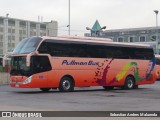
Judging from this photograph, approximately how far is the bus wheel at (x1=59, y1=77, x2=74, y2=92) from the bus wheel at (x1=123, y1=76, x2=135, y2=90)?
4955mm

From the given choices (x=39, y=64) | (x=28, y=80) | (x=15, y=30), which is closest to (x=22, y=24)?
(x=15, y=30)

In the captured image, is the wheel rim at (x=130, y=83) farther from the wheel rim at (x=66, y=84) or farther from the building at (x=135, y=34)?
the building at (x=135, y=34)

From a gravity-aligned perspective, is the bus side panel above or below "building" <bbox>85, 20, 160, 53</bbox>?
below

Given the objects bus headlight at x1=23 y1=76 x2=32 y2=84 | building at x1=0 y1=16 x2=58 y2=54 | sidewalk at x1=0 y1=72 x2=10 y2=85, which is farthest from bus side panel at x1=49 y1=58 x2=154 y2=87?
building at x1=0 y1=16 x2=58 y2=54

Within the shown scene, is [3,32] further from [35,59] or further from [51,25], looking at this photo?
[35,59]

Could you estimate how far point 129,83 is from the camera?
30.8 m

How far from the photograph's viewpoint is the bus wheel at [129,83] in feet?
100

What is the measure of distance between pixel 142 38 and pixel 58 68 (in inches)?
2937

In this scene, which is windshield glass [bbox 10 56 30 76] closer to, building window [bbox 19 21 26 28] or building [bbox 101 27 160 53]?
building [bbox 101 27 160 53]

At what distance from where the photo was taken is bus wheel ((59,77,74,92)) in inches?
1051

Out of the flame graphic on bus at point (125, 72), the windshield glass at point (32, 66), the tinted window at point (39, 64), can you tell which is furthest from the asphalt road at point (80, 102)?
the flame graphic on bus at point (125, 72)

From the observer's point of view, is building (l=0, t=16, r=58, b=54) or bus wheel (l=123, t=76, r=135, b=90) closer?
bus wheel (l=123, t=76, r=135, b=90)

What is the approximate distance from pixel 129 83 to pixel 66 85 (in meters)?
5.81

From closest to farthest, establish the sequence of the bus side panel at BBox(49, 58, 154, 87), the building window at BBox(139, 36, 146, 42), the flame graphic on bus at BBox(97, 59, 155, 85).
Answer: the bus side panel at BBox(49, 58, 154, 87) → the flame graphic on bus at BBox(97, 59, 155, 85) → the building window at BBox(139, 36, 146, 42)
